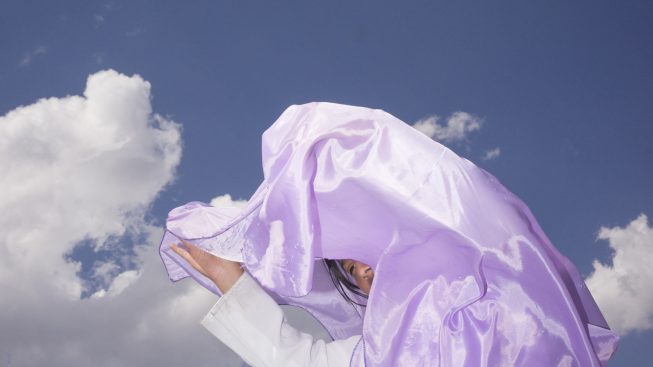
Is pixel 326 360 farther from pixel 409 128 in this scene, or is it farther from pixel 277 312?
pixel 409 128

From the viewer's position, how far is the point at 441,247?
311 centimetres

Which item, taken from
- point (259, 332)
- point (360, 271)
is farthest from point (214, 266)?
point (360, 271)

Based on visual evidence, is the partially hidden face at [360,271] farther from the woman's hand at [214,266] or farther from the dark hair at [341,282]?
the woman's hand at [214,266]

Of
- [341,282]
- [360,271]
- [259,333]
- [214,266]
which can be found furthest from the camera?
[341,282]

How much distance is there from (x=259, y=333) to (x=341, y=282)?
3.88 feet

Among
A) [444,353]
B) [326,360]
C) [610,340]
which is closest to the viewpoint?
[444,353]

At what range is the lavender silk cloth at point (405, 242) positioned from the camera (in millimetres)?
3020

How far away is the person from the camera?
3.20m

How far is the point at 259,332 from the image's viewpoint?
325 centimetres

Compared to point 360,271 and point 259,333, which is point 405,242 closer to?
point 360,271

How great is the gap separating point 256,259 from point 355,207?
64 cm

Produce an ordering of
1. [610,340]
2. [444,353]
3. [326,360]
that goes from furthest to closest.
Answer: [610,340] < [326,360] < [444,353]

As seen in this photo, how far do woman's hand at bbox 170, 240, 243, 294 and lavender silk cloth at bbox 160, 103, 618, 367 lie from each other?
0.07m

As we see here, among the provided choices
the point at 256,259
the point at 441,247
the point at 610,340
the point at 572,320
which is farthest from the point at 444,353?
the point at 610,340
